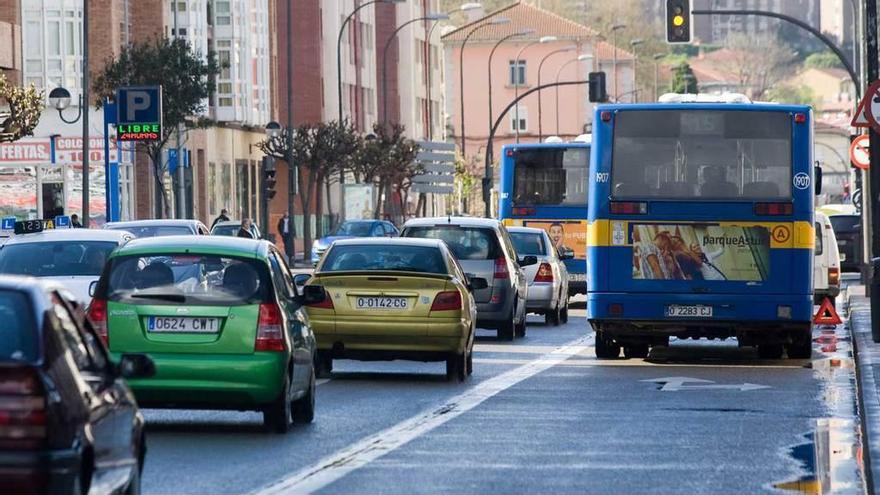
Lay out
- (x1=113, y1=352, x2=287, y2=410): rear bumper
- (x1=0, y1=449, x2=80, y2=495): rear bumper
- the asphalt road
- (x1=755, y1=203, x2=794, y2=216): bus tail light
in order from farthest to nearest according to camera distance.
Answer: (x1=755, y1=203, x2=794, y2=216): bus tail light
(x1=113, y1=352, x2=287, y2=410): rear bumper
the asphalt road
(x1=0, y1=449, x2=80, y2=495): rear bumper

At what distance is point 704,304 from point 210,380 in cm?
978

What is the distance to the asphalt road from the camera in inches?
531

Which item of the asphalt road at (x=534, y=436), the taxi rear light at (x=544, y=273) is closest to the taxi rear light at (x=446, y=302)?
the asphalt road at (x=534, y=436)

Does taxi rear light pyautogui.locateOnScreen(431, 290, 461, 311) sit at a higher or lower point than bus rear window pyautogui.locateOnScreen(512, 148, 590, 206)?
lower

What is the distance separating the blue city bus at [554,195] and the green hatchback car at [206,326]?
1118 inches

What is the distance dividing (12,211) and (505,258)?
39.5m

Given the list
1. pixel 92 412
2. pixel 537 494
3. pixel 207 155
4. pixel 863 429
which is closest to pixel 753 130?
pixel 863 429

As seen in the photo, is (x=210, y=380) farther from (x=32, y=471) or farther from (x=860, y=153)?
(x=860, y=153)

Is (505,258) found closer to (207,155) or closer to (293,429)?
(293,429)

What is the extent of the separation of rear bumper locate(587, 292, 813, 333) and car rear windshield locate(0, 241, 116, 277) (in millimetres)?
5291

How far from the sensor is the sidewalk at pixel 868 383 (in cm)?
1372

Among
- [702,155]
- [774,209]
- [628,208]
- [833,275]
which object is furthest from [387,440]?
[833,275]

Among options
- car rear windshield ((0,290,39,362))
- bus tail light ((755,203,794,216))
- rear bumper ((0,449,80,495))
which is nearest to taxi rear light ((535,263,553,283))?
bus tail light ((755,203,794,216))

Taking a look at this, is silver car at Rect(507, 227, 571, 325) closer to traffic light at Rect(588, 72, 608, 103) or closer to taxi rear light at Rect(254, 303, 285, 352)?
taxi rear light at Rect(254, 303, 285, 352)
